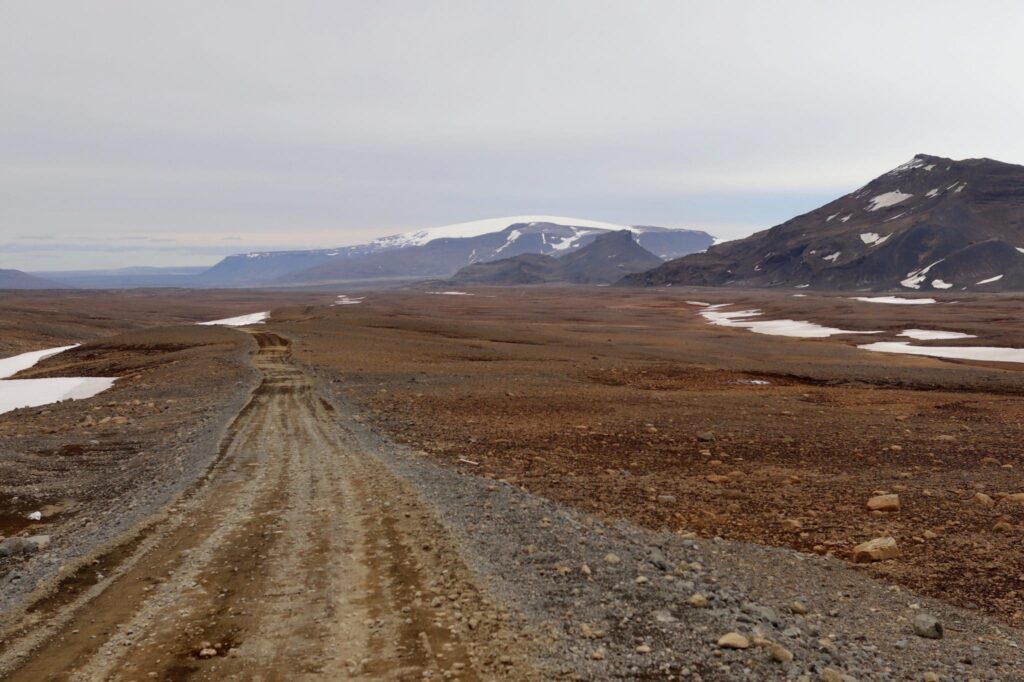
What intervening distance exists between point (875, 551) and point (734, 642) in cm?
519

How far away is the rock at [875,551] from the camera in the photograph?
11102 millimetres

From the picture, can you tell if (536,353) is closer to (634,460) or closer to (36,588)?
(634,460)

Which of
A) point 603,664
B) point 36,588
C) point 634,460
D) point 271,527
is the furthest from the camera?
→ point 634,460

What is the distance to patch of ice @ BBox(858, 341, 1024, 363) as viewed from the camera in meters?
52.9

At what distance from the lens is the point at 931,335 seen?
71375mm

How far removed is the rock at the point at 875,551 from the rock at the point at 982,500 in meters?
4.03

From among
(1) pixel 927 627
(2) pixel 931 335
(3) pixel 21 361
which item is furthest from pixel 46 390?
(2) pixel 931 335

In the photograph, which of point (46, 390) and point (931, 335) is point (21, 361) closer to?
point (46, 390)

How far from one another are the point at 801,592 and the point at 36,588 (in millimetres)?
10052

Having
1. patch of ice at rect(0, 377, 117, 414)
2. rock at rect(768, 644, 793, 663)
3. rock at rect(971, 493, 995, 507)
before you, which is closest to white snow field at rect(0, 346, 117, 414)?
patch of ice at rect(0, 377, 117, 414)

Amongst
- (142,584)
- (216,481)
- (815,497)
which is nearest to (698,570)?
(815,497)

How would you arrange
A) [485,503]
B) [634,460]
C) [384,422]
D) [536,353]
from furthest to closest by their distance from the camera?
[536,353], [384,422], [634,460], [485,503]

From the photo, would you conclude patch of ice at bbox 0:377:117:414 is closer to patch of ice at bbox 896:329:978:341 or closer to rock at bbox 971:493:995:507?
rock at bbox 971:493:995:507

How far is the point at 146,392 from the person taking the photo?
30.1 m
